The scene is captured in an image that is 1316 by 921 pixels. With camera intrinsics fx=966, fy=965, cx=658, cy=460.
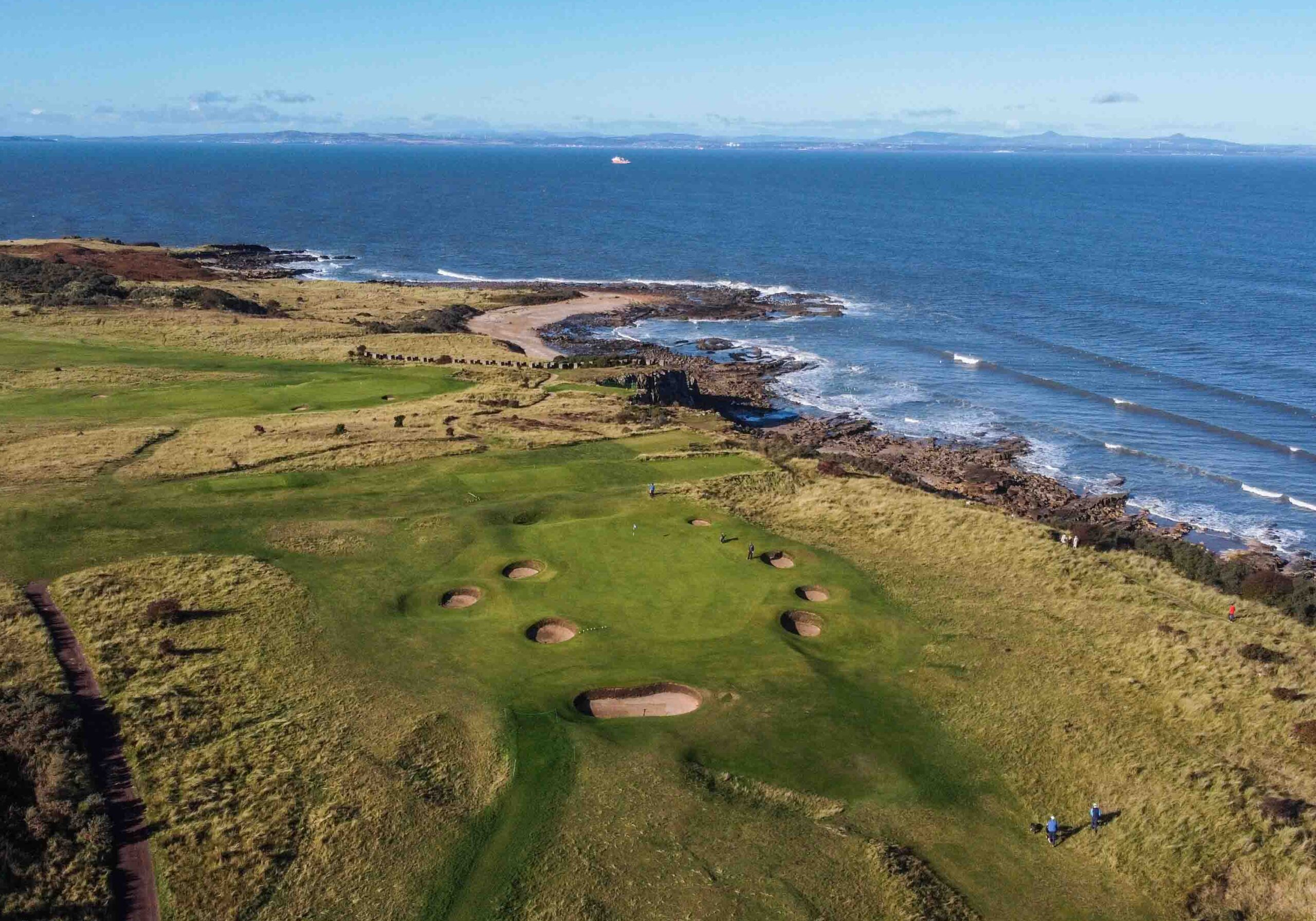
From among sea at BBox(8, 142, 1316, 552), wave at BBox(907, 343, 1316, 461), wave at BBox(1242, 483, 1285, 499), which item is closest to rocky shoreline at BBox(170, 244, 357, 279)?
sea at BBox(8, 142, 1316, 552)

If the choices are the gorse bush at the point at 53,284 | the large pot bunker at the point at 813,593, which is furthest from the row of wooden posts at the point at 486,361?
the large pot bunker at the point at 813,593

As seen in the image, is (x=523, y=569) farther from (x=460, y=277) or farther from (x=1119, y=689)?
(x=460, y=277)

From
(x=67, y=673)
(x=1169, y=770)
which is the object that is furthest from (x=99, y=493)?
(x=1169, y=770)

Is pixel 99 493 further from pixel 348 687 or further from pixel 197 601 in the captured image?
pixel 348 687

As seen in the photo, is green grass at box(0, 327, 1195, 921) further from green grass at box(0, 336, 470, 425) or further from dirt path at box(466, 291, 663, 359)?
dirt path at box(466, 291, 663, 359)

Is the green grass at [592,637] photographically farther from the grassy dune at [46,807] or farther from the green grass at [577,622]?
the grassy dune at [46,807]

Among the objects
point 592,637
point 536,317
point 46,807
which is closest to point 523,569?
point 592,637

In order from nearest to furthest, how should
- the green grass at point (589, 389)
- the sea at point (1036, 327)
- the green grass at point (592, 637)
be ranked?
the green grass at point (592, 637) → the sea at point (1036, 327) → the green grass at point (589, 389)
